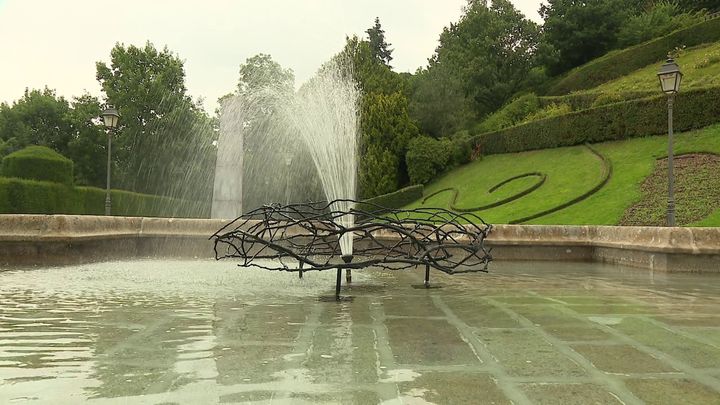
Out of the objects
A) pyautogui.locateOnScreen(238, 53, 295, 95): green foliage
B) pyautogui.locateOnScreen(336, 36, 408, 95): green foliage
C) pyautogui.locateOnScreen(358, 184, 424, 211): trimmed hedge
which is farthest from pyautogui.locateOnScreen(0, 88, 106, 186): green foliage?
pyautogui.locateOnScreen(358, 184, 424, 211): trimmed hedge

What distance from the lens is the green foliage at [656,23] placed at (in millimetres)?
46031

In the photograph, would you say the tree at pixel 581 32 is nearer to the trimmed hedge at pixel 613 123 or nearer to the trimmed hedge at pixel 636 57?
the trimmed hedge at pixel 636 57

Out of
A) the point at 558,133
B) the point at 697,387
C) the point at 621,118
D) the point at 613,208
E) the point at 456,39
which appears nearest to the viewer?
the point at 697,387

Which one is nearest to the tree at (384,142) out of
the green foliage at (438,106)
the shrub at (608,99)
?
the green foliage at (438,106)

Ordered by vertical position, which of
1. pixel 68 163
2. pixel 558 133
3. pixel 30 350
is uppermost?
pixel 558 133

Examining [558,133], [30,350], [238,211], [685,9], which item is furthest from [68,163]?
[685,9]

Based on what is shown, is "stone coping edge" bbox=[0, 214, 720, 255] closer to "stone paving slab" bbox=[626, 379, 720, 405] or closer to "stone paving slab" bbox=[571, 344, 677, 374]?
"stone paving slab" bbox=[571, 344, 677, 374]

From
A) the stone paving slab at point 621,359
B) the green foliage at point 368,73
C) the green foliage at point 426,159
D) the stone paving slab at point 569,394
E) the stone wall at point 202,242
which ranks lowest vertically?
the stone paving slab at point 569,394

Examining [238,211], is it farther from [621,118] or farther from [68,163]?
[621,118]

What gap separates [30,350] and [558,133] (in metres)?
30.9

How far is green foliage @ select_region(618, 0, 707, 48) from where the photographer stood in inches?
1812

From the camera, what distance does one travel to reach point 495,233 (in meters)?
11.9

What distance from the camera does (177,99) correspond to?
4294 cm

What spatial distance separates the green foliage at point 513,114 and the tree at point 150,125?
22.0 meters
